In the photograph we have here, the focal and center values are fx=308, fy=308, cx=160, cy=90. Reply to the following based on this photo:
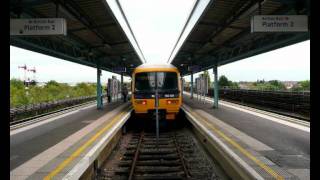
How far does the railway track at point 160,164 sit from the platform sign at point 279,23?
404 cm

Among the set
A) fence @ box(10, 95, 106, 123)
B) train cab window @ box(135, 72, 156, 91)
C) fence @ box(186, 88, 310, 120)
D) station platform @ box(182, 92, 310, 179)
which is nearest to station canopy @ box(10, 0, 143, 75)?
train cab window @ box(135, 72, 156, 91)

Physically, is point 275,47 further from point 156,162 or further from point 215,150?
point 156,162

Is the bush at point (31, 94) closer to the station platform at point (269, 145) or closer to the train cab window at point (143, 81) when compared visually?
the train cab window at point (143, 81)

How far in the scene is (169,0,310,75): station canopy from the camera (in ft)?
30.8

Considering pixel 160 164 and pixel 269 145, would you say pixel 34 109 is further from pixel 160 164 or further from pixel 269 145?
pixel 269 145

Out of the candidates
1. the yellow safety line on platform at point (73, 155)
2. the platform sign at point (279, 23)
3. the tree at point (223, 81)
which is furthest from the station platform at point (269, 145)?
the tree at point (223, 81)

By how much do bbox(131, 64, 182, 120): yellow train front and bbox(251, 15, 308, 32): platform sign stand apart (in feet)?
23.1

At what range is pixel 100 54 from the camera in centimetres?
2045

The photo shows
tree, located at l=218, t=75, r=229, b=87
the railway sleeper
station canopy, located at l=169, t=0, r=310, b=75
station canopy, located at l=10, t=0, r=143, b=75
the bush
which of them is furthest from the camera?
tree, located at l=218, t=75, r=229, b=87

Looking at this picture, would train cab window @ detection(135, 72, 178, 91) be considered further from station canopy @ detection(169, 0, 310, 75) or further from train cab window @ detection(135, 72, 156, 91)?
station canopy @ detection(169, 0, 310, 75)

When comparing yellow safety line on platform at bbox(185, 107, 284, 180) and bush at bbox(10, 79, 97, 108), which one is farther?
bush at bbox(10, 79, 97, 108)

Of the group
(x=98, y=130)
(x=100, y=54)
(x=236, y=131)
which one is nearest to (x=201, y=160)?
(x=236, y=131)

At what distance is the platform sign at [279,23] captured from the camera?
815cm

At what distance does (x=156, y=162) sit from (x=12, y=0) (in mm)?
5902
